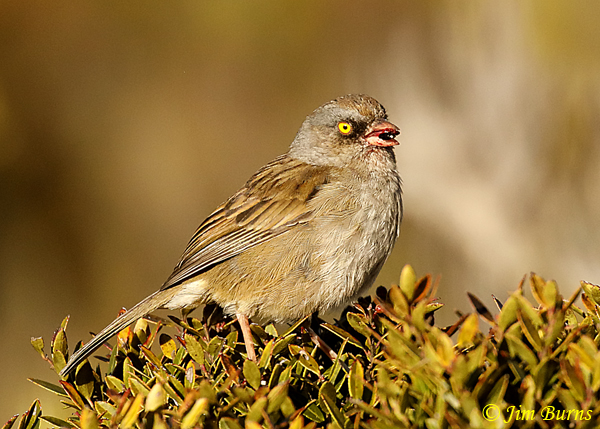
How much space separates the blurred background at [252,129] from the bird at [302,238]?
168 cm

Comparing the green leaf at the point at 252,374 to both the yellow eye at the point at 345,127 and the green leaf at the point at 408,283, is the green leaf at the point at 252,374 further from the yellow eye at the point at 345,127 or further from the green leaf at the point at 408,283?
the yellow eye at the point at 345,127

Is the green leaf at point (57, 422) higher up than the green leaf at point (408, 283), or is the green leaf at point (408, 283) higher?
the green leaf at point (408, 283)

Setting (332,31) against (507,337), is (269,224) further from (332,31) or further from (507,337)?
(332,31)

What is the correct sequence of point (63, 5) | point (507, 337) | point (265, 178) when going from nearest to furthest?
point (507, 337), point (265, 178), point (63, 5)

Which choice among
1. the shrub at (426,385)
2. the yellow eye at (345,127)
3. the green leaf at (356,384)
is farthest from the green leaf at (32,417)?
the yellow eye at (345,127)

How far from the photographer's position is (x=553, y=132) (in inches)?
180

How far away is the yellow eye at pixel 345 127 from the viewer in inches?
136

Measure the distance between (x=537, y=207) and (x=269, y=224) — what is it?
251 centimetres

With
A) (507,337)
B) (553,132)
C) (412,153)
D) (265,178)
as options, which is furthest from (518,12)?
(507,337)

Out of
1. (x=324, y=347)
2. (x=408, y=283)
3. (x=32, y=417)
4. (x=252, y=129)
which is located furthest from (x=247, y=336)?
(x=252, y=129)

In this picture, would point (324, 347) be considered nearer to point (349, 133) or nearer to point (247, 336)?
point (247, 336)

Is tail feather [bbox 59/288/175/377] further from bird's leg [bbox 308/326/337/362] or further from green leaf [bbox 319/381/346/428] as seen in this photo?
green leaf [bbox 319/381/346/428]

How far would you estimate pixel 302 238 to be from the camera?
3.06 m

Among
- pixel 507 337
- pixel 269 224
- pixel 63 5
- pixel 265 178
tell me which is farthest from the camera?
pixel 63 5
